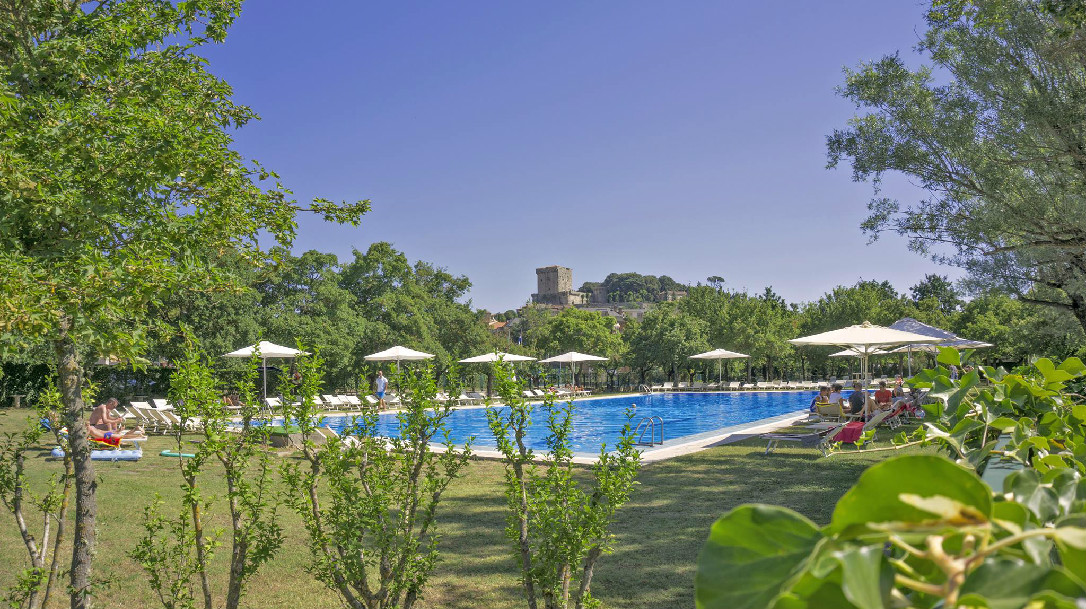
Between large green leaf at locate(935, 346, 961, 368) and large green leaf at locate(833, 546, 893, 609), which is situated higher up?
large green leaf at locate(935, 346, 961, 368)

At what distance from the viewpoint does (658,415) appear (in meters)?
20.0

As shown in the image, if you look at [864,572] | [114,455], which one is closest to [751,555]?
[864,572]

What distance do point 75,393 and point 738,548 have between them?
507 centimetres

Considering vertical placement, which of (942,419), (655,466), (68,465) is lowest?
(655,466)

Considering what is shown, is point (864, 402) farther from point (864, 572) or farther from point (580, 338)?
point (580, 338)

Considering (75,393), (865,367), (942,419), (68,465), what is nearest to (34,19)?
(75,393)

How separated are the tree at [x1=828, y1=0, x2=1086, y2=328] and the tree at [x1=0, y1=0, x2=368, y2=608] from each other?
983 centimetres

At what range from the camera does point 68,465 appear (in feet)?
15.6

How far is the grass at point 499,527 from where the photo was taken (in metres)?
5.75

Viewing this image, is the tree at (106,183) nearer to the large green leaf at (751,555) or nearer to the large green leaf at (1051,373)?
the large green leaf at (751,555)

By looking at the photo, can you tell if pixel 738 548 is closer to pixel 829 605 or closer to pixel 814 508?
pixel 829 605

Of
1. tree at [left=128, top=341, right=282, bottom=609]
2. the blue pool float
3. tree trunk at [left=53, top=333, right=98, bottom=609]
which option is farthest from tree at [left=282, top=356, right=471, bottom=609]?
the blue pool float

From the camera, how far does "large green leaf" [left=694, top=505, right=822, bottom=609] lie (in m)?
0.39

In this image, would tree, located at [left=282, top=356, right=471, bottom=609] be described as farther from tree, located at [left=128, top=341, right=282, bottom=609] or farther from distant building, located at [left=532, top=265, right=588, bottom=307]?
distant building, located at [left=532, top=265, right=588, bottom=307]
